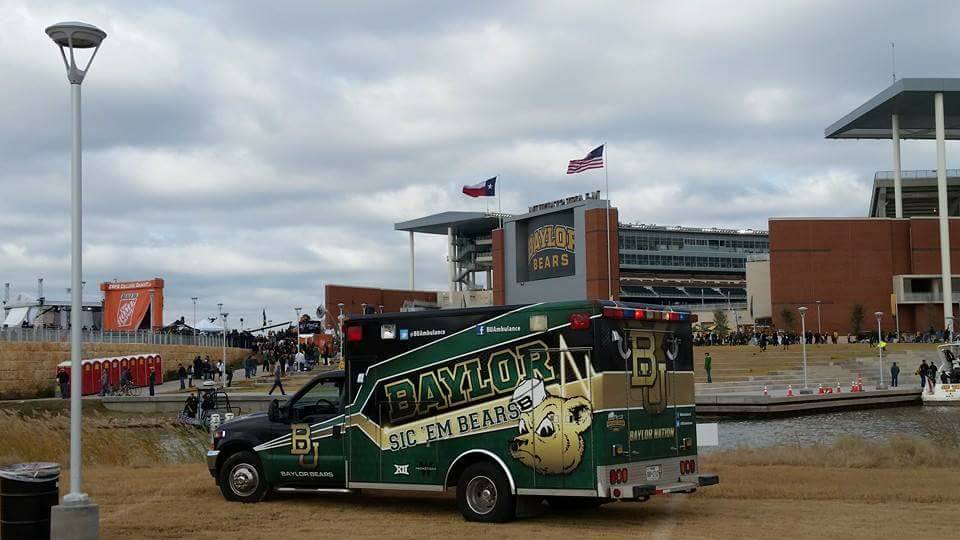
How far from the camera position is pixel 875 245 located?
92438 mm

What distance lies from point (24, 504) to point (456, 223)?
409 feet

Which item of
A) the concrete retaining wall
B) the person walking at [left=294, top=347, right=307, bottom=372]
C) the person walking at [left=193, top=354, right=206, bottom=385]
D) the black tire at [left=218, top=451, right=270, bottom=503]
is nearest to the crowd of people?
the person walking at [left=294, top=347, right=307, bottom=372]

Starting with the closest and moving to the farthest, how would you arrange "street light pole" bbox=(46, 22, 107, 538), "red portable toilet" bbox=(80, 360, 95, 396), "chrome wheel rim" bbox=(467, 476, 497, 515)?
1. "street light pole" bbox=(46, 22, 107, 538)
2. "chrome wheel rim" bbox=(467, 476, 497, 515)
3. "red portable toilet" bbox=(80, 360, 95, 396)

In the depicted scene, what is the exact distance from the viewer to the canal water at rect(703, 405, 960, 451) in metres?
A: 30.7


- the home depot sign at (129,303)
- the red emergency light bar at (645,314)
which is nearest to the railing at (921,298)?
the home depot sign at (129,303)

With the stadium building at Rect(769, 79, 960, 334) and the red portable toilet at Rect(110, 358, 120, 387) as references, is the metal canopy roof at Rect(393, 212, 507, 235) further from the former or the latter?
the red portable toilet at Rect(110, 358, 120, 387)

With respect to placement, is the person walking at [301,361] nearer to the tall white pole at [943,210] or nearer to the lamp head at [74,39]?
the lamp head at [74,39]

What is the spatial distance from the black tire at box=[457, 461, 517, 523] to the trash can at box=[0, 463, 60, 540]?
478 centimetres

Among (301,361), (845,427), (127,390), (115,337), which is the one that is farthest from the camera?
(301,361)

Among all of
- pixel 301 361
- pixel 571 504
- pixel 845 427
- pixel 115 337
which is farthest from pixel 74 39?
pixel 301 361

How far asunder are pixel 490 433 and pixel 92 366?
3657cm

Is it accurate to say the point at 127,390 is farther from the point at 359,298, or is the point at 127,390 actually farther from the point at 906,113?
the point at 359,298

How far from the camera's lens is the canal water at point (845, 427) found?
30656 millimetres

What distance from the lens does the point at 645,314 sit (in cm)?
1273
